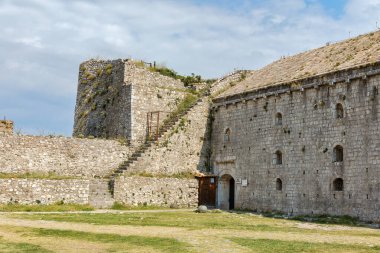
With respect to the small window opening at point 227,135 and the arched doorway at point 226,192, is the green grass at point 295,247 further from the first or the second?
the arched doorway at point 226,192

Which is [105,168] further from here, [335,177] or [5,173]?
[335,177]

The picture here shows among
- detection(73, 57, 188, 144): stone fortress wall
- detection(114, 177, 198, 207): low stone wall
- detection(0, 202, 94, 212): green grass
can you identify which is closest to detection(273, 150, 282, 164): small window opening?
detection(114, 177, 198, 207): low stone wall

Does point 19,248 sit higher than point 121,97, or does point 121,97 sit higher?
point 121,97

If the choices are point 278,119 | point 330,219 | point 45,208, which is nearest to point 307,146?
point 278,119

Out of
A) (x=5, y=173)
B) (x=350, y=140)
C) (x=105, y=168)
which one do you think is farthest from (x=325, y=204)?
(x=5, y=173)

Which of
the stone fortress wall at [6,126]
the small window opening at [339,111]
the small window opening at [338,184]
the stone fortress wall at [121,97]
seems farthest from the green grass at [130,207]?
the small window opening at [339,111]

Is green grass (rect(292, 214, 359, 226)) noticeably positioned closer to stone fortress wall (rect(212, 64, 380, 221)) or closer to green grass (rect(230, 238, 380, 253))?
stone fortress wall (rect(212, 64, 380, 221))

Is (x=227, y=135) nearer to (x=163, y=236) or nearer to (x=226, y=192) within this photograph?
(x=226, y=192)

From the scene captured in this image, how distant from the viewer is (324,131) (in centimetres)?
3181

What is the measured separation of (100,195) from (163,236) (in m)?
15.9

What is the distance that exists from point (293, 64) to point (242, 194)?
10049mm

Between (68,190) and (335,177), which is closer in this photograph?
(335,177)

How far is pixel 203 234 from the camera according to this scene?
808 inches

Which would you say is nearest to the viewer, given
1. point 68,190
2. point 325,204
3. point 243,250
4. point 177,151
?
point 243,250
